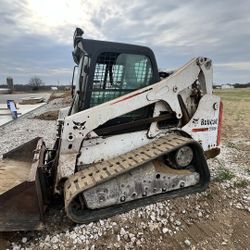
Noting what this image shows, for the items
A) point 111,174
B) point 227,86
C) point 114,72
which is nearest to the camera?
point 111,174

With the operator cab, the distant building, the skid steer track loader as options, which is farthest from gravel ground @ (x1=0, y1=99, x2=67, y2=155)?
the distant building

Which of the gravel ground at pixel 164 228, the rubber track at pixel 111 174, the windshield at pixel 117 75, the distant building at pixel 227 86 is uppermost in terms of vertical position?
the windshield at pixel 117 75

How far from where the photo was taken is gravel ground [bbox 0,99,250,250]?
3223 mm

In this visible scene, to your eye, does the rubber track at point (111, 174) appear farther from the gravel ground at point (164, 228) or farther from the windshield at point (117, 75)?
the windshield at point (117, 75)

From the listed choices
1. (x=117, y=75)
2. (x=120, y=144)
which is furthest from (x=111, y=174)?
(x=117, y=75)

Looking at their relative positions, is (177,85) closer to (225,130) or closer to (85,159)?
(85,159)

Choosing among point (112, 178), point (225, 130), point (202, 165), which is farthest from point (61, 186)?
point (225, 130)

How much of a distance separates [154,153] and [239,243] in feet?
4.76

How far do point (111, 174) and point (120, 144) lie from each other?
2.29 feet

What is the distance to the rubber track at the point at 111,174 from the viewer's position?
3.38m

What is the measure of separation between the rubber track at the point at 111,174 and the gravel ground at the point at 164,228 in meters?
0.10

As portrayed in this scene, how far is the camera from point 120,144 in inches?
160

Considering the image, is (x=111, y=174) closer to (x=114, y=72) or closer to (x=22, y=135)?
(x=114, y=72)

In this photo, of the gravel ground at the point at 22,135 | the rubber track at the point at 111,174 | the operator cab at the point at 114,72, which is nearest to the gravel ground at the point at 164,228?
the rubber track at the point at 111,174
